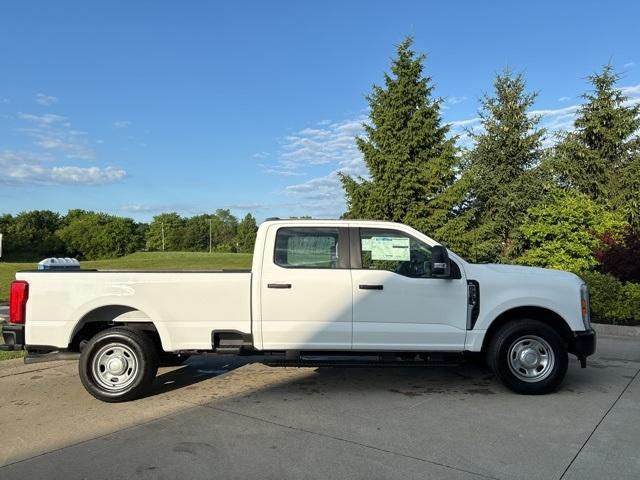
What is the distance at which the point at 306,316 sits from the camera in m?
5.54

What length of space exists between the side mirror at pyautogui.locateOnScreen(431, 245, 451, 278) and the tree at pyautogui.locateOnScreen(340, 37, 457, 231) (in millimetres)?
11551

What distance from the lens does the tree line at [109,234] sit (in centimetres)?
10044

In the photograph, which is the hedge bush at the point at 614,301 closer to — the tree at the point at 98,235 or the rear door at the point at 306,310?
the rear door at the point at 306,310

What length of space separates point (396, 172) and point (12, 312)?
1338 centimetres

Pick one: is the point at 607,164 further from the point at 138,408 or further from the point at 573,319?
the point at 138,408

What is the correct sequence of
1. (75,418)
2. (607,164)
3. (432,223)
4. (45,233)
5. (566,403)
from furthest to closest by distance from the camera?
(45,233)
(607,164)
(432,223)
(566,403)
(75,418)

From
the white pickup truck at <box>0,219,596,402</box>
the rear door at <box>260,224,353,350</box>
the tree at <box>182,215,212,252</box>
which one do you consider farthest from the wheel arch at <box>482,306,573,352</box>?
the tree at <box>182,215,212,252</box>

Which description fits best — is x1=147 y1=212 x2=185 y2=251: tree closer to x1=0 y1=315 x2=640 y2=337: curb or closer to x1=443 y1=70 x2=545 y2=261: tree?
x1=443 y1=70 x2=545 y2=261: tree

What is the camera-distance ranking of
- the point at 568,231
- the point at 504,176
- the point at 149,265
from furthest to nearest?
the point at 149,265 → the point at 504,176 → the point at 568,231

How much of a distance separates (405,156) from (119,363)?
521 inches

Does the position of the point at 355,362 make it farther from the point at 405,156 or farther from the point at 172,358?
the point at 405,156

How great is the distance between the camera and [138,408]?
5.32 m

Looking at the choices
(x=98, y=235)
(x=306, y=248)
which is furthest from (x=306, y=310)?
(x=98, y=235)

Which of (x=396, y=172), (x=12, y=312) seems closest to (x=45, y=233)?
(x=396, y=172)
